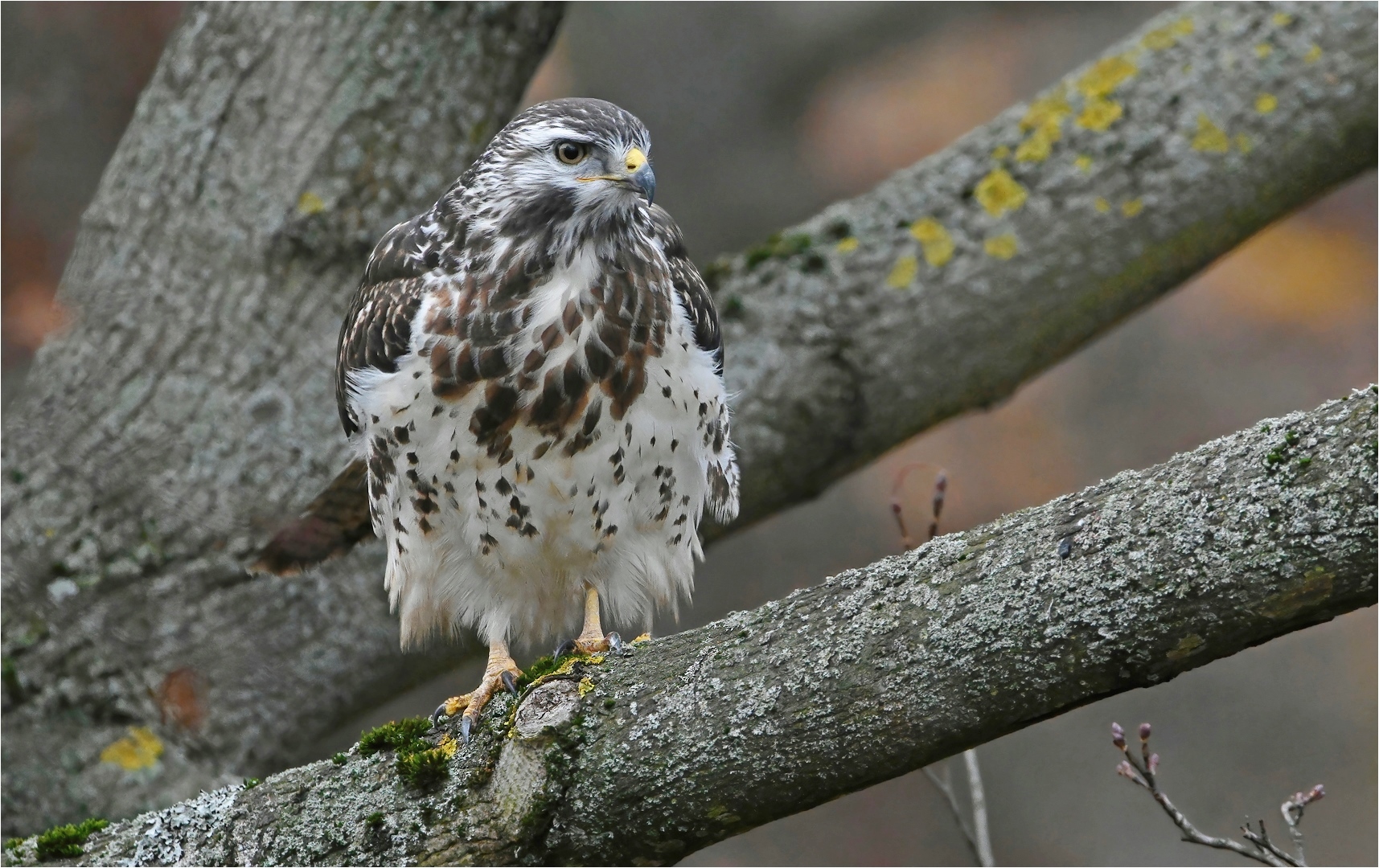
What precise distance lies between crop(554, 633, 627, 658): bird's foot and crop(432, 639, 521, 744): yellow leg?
16 centimetres

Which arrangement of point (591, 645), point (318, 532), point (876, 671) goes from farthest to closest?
point (318, 532)
point (591, 645)
point (876, 671)

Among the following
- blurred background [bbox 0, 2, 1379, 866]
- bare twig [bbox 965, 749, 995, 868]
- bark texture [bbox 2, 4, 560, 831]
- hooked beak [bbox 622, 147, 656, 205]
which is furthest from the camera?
blurred background [bbox 0, 2, 1379, 866]

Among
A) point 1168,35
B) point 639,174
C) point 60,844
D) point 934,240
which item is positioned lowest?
point 60,844

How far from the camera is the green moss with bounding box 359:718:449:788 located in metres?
2.96

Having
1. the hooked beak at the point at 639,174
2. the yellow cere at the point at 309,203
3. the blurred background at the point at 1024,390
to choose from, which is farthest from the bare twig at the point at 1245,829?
the blurred background at the point at 1024,390

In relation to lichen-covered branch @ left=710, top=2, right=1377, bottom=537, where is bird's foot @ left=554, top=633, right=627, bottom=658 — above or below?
below

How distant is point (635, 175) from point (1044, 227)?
5.98 feet

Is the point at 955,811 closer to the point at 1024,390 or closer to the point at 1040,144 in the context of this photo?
the point at 1040,144

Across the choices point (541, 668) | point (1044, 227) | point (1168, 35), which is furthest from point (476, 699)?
point (1168, 35)

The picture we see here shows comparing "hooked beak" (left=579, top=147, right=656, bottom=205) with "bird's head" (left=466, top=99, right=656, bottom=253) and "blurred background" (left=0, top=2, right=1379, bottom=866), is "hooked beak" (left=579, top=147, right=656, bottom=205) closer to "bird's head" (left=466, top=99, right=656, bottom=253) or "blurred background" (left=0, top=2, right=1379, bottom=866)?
"bird's head" (left=466, top=99, right=656, bottom=253)

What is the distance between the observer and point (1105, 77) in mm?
4676

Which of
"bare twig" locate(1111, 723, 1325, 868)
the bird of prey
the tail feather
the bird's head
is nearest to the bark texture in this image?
the tail feather

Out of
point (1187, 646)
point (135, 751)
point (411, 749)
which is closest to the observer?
point (1187, 646)

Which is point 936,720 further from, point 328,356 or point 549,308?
point 328,356
